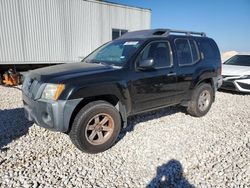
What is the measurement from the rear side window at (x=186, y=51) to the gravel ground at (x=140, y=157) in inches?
56.0

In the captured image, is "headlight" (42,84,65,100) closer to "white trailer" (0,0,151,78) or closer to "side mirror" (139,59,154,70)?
"side mirror" (139,59,154,70)

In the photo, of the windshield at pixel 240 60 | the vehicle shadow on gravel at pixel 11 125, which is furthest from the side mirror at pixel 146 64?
the windshield at pixel 240 60

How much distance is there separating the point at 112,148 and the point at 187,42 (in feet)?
9.75

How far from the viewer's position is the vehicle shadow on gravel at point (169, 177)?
9.02 feet

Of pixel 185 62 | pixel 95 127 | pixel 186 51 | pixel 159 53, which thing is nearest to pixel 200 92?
pixel 185 62

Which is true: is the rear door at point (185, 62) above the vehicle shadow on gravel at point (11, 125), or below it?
→ above

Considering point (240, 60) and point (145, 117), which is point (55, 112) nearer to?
point (145, 117)

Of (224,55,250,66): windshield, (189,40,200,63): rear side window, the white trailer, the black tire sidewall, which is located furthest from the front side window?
the white trailer

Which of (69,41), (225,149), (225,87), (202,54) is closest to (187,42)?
(202,54)

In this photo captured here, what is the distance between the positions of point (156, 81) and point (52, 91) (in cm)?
194

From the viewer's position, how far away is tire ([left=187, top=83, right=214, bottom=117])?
5.03m

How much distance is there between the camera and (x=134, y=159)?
332cm

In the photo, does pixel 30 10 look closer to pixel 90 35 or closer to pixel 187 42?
pixel 90 35

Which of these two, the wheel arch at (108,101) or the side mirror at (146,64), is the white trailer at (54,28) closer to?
the wheel arch at (108,101)
